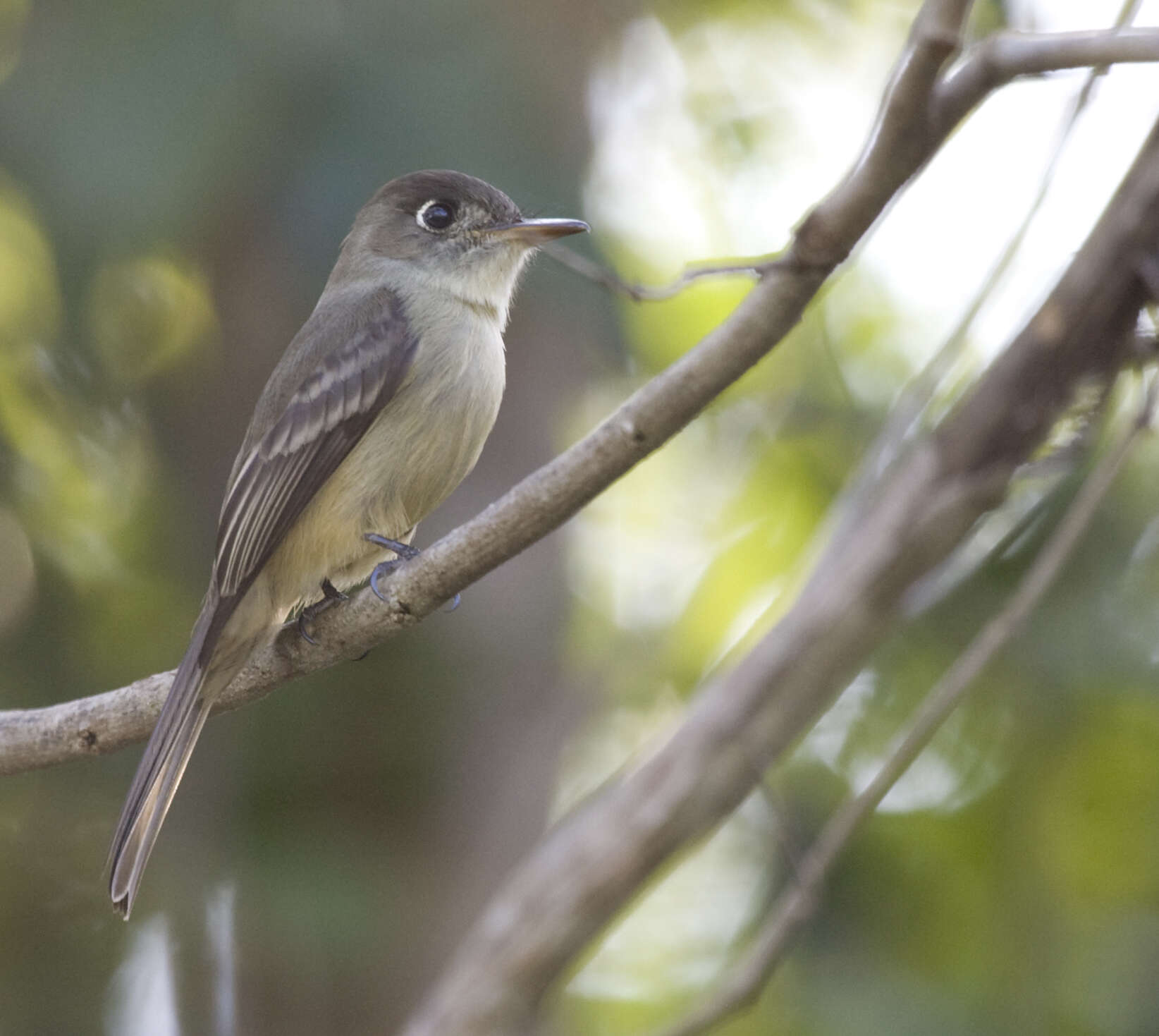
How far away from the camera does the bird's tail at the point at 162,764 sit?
349cm

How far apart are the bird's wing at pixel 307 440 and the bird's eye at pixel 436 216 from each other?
54 cm

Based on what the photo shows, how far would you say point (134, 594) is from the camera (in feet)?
17.4

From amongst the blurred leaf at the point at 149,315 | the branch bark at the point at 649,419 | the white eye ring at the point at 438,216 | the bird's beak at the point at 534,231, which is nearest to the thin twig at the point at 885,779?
the branch bark at the point at 649,419

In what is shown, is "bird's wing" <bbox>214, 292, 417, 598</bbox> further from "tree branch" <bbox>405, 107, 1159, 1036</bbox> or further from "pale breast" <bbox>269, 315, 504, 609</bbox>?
"tree branch" <bbox>405, 107, 1159, 1036</bbox>

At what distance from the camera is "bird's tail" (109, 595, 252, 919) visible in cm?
349

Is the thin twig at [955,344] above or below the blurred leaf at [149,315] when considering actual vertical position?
above

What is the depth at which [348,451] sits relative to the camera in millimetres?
4039

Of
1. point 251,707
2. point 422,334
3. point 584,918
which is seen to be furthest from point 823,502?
point 584,918

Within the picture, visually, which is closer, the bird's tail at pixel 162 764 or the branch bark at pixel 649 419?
the branch bark at pixel 649 419

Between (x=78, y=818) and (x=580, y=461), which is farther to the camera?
(x=78, y=818)

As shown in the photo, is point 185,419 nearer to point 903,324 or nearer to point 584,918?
point 903,324

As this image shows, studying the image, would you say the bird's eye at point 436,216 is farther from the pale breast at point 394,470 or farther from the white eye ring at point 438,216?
the pale breast at point 394,470

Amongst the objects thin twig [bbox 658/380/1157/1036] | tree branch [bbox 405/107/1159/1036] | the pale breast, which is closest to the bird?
the pale breast

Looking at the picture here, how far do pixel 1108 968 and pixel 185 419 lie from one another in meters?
3.89
